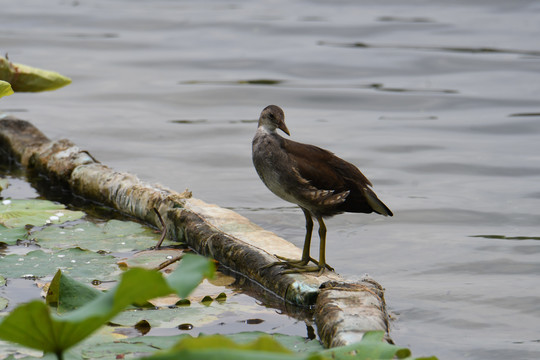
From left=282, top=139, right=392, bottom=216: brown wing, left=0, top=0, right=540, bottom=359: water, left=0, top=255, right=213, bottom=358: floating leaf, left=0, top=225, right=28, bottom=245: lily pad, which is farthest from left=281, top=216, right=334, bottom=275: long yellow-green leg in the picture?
left=0, top=255, right=213, bottom=358: floating leaf

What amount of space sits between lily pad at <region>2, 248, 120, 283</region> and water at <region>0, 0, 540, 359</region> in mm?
1319

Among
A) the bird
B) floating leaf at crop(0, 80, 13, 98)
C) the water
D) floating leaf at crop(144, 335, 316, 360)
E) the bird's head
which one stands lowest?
the water

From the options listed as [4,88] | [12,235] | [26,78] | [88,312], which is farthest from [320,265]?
[26,78]

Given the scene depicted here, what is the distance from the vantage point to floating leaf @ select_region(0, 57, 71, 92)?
5.10 m

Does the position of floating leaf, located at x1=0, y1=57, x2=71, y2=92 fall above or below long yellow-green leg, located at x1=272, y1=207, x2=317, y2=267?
above

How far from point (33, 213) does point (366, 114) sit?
4.55 m

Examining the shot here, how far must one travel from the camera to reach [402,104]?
876 cm

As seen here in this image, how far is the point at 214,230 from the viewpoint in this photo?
4.25m

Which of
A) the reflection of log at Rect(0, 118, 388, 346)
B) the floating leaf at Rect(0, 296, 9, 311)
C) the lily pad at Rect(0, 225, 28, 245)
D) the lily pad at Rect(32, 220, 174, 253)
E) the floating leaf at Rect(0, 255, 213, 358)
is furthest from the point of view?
the lily pad at Rect(32, 220, 174, 253)

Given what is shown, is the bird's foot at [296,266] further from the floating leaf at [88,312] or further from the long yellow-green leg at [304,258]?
the floating leaf at [88,312]

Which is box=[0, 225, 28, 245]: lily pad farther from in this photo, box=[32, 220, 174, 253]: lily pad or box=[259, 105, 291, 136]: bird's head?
box=[259, 105, 291, 136]: bird's head

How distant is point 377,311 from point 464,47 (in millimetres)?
8297

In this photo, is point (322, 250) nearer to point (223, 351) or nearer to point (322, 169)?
point (322, 169)

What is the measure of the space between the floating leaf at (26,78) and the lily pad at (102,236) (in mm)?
1187
